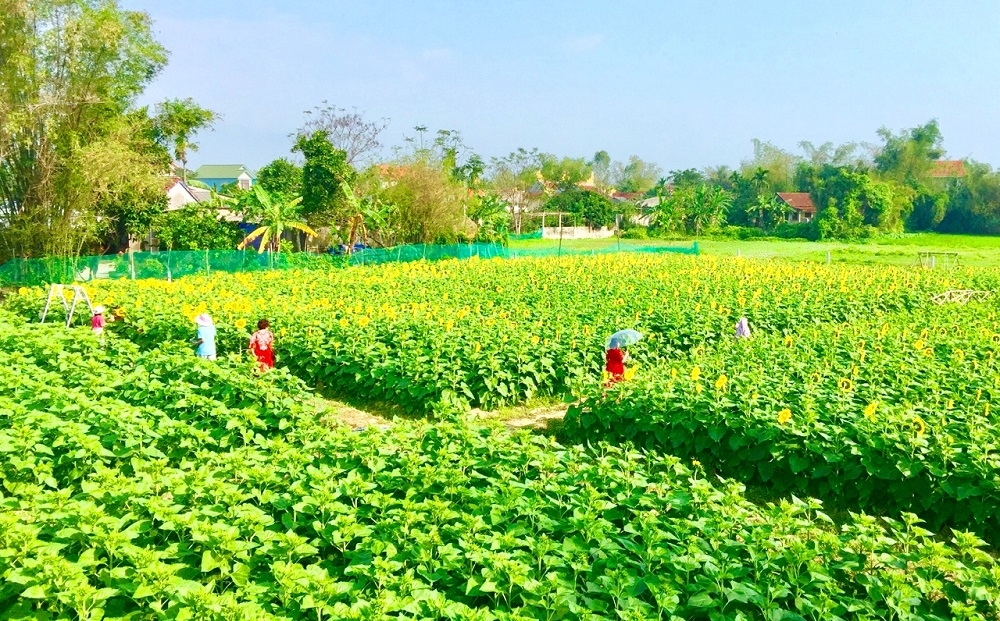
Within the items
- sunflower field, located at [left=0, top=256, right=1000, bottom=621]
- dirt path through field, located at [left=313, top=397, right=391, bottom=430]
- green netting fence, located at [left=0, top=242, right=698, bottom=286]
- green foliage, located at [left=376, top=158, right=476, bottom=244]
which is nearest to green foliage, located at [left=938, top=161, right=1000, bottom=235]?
green foliage, located at [left=376, top=158, right=476, bottom=244]

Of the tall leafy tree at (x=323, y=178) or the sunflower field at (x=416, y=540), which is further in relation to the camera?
the tall leafy tree at (x=323, y=178)

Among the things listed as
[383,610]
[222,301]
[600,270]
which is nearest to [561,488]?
[383,610]

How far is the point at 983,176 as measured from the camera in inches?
2425

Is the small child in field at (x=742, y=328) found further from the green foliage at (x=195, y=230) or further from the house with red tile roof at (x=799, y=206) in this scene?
the house with red tile roof at (x=799, y=206)

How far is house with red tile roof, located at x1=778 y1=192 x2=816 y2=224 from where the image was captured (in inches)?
2628

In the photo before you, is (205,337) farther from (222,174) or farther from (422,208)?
(222,174)

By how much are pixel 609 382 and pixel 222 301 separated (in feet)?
28.7

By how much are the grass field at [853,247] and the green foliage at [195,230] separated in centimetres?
1937

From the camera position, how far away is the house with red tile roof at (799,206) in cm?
6675

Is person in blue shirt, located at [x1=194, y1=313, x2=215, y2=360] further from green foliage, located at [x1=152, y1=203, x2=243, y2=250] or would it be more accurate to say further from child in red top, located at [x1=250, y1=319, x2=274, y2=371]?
green foliage, located at [x1=152, y1=203, x2=243, y2=250]

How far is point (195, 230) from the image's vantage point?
27.9 meters

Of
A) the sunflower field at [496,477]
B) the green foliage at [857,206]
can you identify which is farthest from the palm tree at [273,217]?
the green foliage at [857,206]

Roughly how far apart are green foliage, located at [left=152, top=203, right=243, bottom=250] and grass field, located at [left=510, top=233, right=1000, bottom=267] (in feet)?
63.6

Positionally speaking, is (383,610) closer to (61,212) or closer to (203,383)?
(203,383)
